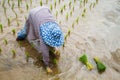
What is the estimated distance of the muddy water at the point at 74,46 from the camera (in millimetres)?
4059

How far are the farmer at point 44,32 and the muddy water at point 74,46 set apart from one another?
21cm

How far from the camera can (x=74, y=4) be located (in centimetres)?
638

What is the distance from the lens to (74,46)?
15.5ft

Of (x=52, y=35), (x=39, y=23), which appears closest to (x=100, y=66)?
(x=52, y=35)

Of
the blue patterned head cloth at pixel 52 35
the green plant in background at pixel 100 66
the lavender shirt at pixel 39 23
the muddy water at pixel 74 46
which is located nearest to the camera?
the blue patterned head cloth at pixel 52 35

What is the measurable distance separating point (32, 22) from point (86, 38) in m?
1.27

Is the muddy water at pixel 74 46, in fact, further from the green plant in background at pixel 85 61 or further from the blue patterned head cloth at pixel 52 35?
the blue patterned head cloth at pixel 52 35

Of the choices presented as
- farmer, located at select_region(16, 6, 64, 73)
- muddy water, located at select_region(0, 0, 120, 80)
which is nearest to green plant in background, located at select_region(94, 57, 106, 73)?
muddy water, located at select_region(0, 0, 120, 80)

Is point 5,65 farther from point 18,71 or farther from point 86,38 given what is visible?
point 86,38

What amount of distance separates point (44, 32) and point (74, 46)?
42.5 inches

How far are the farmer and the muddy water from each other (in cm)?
21

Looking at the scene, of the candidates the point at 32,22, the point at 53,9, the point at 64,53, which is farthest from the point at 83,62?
the point at 53,9

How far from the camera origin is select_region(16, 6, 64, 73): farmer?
3729mm

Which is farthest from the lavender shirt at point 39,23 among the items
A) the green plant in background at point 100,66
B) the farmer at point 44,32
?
the green plant in background at point 100,66
